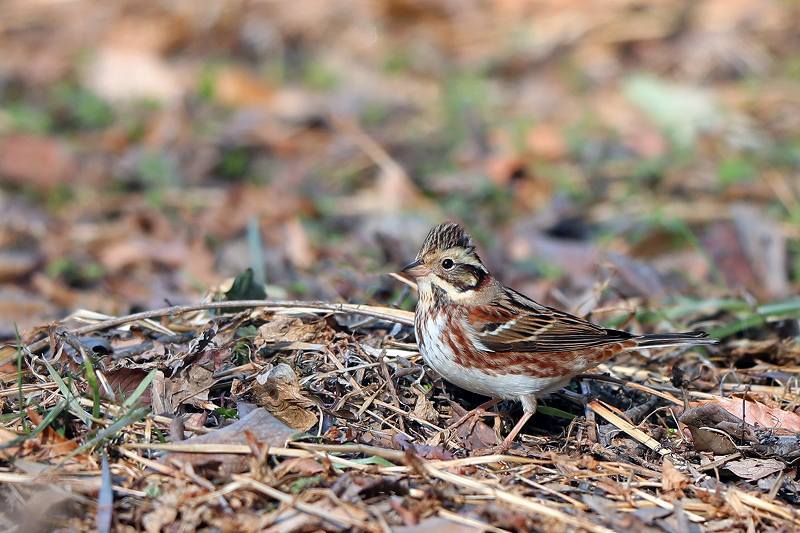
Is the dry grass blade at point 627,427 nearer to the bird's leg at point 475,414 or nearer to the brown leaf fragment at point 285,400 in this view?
the bird's leg at point 475,414

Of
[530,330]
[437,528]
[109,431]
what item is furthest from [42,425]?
[530,330]

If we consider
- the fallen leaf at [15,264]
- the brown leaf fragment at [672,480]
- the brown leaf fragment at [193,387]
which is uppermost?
the brown leaf fragment at [193,387]

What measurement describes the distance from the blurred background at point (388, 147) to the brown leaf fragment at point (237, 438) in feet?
5.16

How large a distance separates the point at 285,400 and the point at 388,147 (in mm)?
5547

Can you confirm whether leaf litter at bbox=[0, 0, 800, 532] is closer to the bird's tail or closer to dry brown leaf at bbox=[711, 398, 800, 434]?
dry brown leaf at bbox=[711, 398, 800, 434]

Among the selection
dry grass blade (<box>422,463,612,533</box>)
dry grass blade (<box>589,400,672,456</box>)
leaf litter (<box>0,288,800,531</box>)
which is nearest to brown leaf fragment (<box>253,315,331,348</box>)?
leaf litter (<box>0,288,800,531</box>)

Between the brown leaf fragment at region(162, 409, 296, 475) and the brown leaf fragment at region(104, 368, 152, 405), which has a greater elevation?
the brown leaf fragment at region(104, 368, 152, 405)

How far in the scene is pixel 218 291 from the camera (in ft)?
17.4

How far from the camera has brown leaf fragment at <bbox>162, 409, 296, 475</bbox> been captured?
383 cm

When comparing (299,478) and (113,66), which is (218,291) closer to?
(299,478)

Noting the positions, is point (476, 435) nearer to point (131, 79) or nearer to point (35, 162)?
point (35, 162)

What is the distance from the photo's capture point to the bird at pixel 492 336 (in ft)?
15.2

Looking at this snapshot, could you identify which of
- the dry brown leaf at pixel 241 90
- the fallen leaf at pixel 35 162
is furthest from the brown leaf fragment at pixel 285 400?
the dry brown leaf at pixel 241 90

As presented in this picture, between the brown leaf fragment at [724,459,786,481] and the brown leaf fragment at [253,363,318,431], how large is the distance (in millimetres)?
1789
